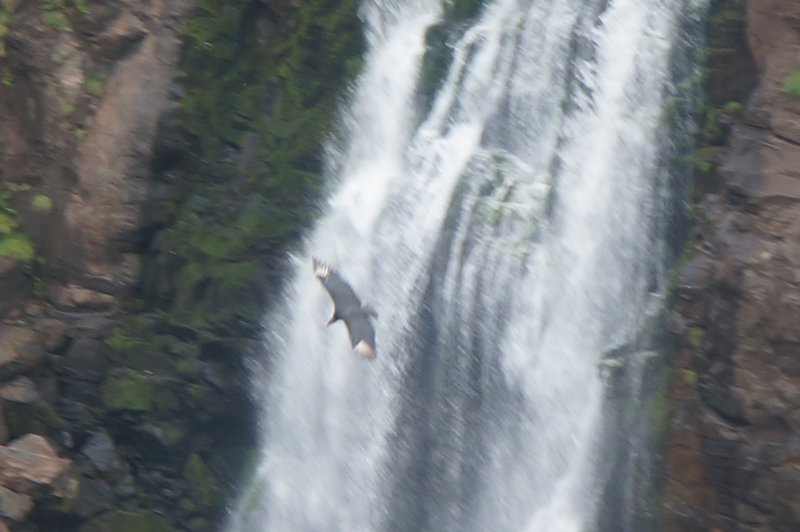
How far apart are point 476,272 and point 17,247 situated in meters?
4.12

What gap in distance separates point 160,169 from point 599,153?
151 inches

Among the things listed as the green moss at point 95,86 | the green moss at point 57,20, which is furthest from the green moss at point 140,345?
the green moss at point 57,20

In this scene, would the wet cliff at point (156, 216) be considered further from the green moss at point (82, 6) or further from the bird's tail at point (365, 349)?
the bird's tail at point (365, 349)

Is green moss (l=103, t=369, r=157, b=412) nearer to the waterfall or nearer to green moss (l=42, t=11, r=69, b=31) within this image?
the waterfall

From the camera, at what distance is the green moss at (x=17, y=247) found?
36.1 feet

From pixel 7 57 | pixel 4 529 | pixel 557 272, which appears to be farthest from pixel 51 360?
pixel 557 272

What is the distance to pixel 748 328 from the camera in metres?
7.84

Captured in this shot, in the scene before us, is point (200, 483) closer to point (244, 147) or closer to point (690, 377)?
point (244, 147)

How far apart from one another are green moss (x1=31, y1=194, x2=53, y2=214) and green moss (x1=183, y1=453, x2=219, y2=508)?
251cm

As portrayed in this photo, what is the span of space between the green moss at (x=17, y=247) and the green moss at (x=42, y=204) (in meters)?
0.27

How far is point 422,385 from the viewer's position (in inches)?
392

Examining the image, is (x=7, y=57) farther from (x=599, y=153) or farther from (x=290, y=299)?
(x=599, y=153)

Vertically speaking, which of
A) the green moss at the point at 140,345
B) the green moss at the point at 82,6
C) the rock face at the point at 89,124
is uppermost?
the green moss at the point at 82,6

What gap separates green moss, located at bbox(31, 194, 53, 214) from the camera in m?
11.2
